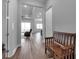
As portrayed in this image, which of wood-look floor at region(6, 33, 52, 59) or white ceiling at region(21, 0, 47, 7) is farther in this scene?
white ceiling at region(21, 0, 47, 7)

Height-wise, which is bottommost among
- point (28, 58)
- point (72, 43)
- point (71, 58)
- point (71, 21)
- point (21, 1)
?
point (28, 58)

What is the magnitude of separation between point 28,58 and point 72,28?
71.9 inches

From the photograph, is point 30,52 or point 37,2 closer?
point 30,52

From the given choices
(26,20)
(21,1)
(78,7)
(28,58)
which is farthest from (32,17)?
(78,7)

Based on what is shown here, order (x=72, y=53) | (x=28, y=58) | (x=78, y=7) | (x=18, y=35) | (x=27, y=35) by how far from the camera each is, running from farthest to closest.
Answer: (x=27, y=35) → (x=18, y=35) → (x=28, y=58) → (x=72, y=53) → (x=78, y=7)

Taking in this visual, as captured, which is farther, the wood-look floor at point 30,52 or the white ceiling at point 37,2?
the white ceiling at point 37,2

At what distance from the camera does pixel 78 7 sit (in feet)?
2.82

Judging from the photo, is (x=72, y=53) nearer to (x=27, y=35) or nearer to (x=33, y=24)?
(x=27, y=35)

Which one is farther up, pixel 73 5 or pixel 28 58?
pixel 73 5

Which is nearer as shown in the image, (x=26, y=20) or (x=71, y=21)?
(x=71, y=21)

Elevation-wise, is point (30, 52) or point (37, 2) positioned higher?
point (37, 2)

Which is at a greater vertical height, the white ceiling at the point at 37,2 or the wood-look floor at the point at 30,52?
the white ceiling at the point at 37,2

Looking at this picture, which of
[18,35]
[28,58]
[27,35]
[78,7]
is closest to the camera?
[78,7]

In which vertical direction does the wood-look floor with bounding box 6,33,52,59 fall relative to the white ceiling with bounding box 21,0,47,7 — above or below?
below
